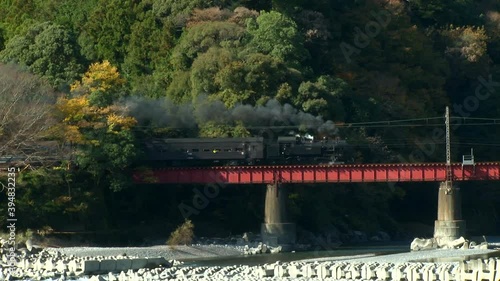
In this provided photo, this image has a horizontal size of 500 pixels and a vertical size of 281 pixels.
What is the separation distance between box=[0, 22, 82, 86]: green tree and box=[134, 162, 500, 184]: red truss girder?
12.3 m

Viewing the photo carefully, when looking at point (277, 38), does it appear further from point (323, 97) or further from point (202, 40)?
point (323, 97)

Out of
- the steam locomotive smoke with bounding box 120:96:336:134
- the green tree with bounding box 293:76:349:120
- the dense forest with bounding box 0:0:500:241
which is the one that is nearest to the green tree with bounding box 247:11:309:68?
the dense forest with bounding box 0:0:500:241

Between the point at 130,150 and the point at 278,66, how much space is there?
14516 millimetres

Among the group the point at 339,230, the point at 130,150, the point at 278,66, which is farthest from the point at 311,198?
the point at 130,150

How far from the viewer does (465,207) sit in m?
100

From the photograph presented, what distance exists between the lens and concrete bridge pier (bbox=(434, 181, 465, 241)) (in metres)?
83.7

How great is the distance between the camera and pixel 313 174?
8444 cm

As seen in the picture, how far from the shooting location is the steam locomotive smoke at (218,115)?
89.4 metres

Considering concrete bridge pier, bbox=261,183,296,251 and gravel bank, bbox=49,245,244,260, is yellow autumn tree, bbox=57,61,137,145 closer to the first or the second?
gravel bank, bbox=49,245,244,260

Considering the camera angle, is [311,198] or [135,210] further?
[311,198]

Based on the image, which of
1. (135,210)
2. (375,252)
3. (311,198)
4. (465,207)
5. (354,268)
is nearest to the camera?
(354,268)

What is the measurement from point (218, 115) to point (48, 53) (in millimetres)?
11964

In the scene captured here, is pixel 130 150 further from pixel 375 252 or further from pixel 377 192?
pixel 377 192

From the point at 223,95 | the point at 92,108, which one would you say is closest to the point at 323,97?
the point at 223,95
